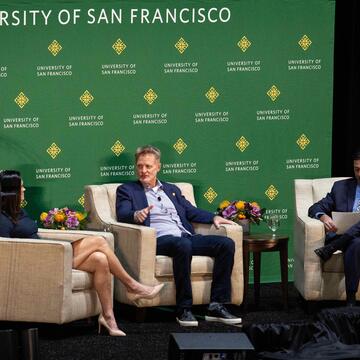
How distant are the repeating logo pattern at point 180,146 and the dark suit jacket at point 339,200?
3.62ft

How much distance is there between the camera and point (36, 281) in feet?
21.7

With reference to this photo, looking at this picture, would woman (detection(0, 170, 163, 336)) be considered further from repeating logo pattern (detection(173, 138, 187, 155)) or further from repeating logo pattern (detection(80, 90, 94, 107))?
repeating logo pattern (detection(173, 138, 187, 155))

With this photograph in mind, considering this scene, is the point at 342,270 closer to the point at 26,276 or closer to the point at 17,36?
the point at 26,276

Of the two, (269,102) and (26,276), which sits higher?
(269,102)

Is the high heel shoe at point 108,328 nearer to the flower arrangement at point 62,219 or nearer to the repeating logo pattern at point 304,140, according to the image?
the flower arrangement at point 62,219

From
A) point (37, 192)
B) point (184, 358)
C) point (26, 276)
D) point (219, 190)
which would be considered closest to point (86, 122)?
point (37, 192)

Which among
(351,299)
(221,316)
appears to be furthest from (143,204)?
(351,299)

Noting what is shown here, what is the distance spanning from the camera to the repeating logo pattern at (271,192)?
852 cm

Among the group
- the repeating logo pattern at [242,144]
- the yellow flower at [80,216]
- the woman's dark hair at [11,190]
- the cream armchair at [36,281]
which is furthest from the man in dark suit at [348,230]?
the woman's dark hair at [11,190]

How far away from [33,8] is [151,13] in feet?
2.87

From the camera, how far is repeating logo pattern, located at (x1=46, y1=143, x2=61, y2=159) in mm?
8016

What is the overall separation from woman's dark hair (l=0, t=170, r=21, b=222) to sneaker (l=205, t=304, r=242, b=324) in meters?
1.44

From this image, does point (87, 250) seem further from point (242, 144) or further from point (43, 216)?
point (242, 144)

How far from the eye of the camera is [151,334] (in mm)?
6824
